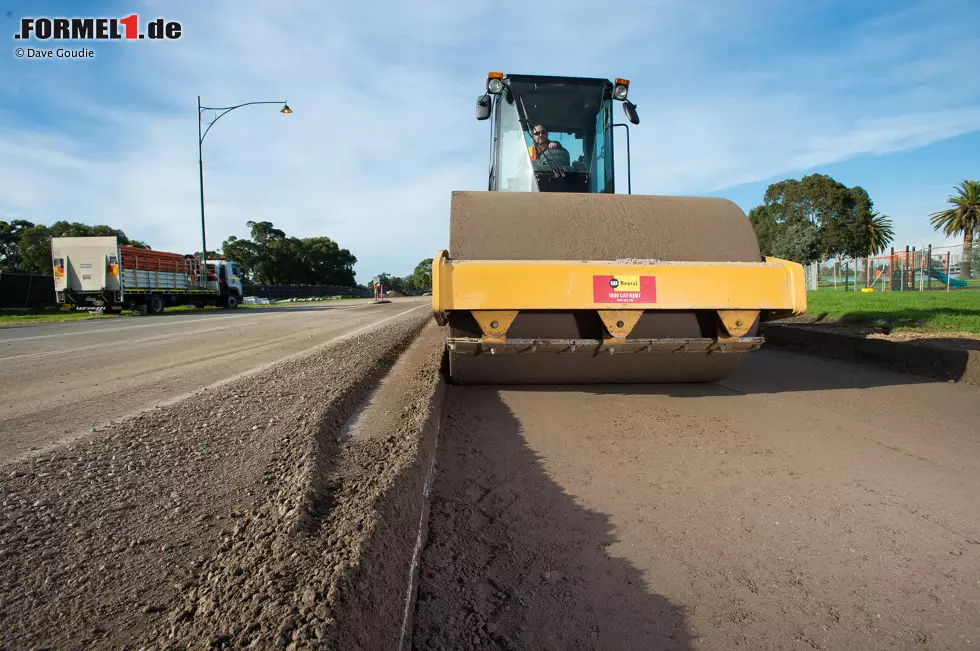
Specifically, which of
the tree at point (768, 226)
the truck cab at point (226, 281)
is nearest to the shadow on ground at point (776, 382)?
the truck cab at point (226, 281)

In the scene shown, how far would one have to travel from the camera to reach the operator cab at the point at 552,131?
6.31m

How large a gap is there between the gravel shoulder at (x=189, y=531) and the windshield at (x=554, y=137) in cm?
371

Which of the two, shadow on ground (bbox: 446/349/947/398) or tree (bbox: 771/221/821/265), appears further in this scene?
Answer: tree (bbox: 771/221/821/265)

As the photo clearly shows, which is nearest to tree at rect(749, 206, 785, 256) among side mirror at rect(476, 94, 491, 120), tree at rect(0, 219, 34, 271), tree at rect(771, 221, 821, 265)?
tree at rect(771, 221, 821, 265)

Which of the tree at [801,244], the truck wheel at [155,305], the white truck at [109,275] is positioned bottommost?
the truck wheel at [155,305]

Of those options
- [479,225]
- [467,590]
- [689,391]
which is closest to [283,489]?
[467,590]

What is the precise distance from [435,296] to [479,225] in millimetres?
758

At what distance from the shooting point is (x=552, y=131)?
6504 millimetres

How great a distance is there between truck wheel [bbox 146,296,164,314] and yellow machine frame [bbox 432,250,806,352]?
2138 centimetres

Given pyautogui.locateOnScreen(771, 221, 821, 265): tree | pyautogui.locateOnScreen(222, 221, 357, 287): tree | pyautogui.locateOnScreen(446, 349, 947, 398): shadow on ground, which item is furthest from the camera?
pyautogui.locateOnScreen(222, 221, 357, 287): tree

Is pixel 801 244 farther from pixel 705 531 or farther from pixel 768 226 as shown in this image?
pixel 705 531

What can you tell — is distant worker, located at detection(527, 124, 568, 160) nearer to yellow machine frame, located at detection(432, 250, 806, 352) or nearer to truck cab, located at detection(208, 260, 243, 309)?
yellow machine frame, located at detection(432, 250, 806, 352)

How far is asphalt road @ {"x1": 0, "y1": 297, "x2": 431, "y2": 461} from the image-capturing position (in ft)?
12.5

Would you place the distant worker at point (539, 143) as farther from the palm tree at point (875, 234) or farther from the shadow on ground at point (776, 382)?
the palm tree at point (875, 234)
